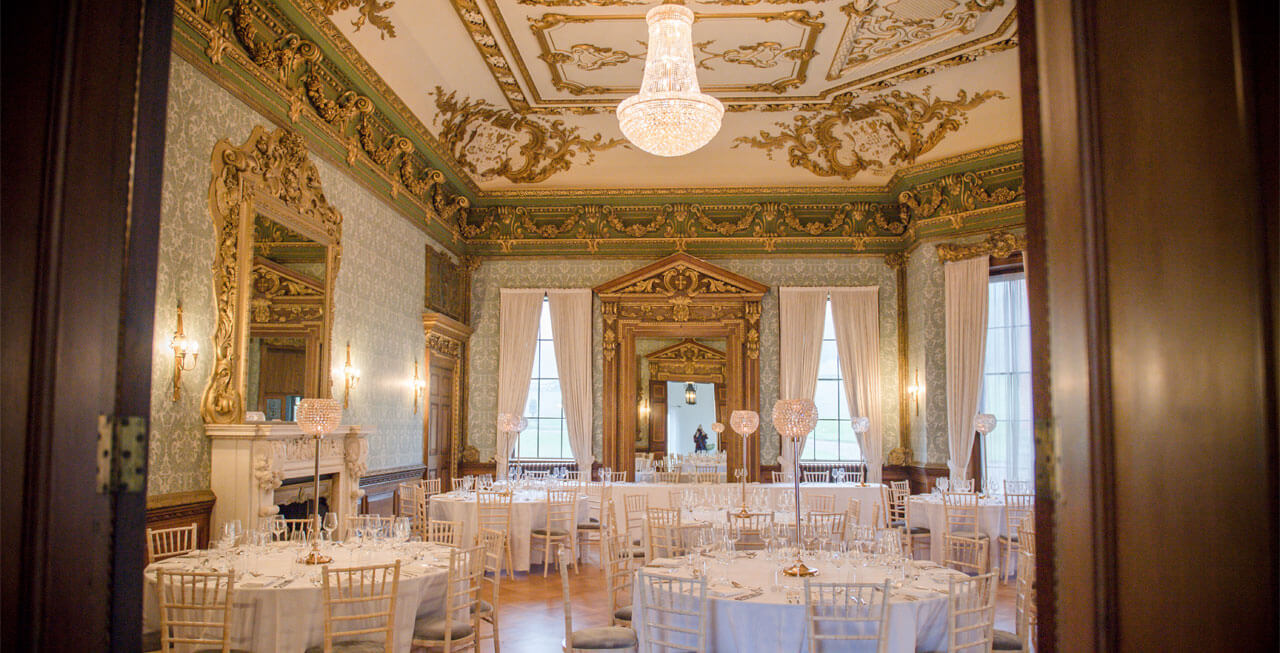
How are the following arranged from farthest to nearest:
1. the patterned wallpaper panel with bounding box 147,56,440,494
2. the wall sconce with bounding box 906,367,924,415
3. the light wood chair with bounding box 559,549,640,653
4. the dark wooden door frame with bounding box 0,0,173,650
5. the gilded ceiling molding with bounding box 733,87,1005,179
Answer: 1. the wall sconce with bounding box 906,367,924,415
2. the gilded ceiling molding with bounding box 733,87,1005,179
3. the patterned wallpaper panel with bounding box 147,56,440,494
4. the light wood chair with bounding box 559,549,640,653
5. the dark wooden door frame with bounding box 0,0,173,650

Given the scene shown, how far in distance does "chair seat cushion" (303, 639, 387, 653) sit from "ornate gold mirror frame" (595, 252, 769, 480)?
8.75m

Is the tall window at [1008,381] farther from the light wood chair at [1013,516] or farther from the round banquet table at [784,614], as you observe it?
the round banquet table at [784,614]

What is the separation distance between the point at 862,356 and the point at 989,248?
2.68 meters

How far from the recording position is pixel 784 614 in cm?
460

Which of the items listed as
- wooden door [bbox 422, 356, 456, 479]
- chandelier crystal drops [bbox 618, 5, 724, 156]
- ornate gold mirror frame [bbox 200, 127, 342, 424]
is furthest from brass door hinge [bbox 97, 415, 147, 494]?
wooden door [bbox 422, 356, 456, 479]

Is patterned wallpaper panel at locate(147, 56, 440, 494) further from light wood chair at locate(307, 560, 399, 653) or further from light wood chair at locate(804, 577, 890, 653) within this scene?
light wood chair at locate(804, 577, 890, 653)

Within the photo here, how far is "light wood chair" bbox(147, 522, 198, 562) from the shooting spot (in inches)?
227

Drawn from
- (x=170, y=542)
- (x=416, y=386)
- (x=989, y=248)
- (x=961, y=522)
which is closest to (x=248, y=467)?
(x=170, y=542)

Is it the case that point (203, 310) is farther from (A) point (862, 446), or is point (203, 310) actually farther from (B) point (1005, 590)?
(A) point (862, 446)

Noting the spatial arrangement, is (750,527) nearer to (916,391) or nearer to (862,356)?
(916,391)

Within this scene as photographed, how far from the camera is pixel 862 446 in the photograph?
44.1 feet

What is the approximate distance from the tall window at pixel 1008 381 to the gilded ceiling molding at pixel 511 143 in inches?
234

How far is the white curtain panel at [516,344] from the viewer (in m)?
14.0

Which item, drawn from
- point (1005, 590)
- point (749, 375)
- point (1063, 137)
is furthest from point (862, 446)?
point (1063, 137)
